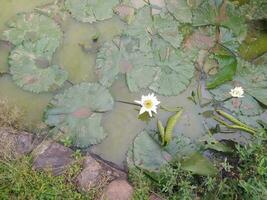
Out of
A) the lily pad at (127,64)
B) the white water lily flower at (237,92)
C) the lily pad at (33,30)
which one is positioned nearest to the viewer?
the white water lily flower at (237,92)

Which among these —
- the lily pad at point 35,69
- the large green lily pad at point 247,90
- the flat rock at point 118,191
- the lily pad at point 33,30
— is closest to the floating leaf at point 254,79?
the large green lily pad at point 247,90

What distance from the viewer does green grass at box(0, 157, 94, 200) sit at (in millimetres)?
2600

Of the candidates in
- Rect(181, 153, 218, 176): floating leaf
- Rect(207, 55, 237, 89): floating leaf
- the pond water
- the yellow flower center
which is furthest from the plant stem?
the yellow flower center

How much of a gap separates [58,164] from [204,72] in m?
1.24

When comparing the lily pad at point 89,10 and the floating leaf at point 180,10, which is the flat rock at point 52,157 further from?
the floating leaf at point 180,10

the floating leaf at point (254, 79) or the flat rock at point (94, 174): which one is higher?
the floating leaf at point (254, 79)

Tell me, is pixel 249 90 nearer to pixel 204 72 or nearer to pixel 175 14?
pixel 204 72

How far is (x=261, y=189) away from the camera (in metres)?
2.37

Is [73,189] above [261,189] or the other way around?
the other way around

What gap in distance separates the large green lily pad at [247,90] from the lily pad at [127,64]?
50cm

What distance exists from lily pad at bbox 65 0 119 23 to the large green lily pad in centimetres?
103

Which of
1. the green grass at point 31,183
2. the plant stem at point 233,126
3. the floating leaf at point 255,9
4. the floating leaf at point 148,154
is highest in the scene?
the floating leaf at point 255,9

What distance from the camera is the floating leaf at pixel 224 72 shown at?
2998mm

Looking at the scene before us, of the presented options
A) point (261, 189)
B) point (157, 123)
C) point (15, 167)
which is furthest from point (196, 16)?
point (15, 167)
